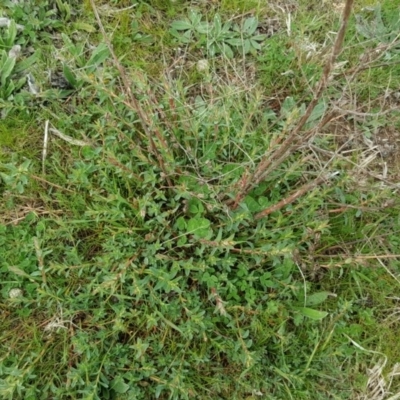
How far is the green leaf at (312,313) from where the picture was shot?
217 cm

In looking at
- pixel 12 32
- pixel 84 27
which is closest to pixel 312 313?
pixel 84 27

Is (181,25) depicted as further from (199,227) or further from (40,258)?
(40,258)

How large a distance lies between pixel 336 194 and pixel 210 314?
2.63 feet

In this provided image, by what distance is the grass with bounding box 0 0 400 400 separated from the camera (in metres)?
2.10

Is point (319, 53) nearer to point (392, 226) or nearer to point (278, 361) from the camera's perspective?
point (392, 226)

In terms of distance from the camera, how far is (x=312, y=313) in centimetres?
220

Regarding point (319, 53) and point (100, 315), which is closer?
point (100, 315)

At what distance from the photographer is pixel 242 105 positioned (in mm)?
2449

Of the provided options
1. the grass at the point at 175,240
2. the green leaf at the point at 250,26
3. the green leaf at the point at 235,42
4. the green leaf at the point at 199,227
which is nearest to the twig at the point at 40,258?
the grass at the point at 175,240

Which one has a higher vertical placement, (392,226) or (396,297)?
(392,226)

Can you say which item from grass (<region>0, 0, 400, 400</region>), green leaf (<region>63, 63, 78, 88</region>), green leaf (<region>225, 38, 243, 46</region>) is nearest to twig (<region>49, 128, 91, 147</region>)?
grass (<region>0, 0, 400, 400</region>)

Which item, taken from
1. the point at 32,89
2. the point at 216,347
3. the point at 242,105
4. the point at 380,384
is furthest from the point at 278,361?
the point at 32,89

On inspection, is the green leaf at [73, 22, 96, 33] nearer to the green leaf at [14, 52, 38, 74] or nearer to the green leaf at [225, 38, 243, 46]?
the green leaf at [14, 52, 38, 74]

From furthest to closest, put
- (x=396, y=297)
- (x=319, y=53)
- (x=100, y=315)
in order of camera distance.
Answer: (x=319, y=53) < (x=396, y=297) < (x=100, y=315)
